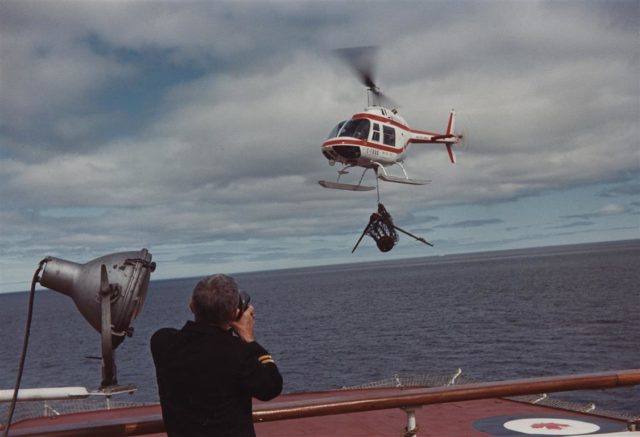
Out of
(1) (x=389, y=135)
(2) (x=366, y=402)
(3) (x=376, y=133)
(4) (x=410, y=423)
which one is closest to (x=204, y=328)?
(2) (x=366, y=402)

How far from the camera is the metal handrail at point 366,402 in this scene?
2.89 meters

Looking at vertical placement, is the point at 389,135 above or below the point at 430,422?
above

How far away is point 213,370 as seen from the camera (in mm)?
2723

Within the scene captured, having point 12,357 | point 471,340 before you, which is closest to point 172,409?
point 471,340

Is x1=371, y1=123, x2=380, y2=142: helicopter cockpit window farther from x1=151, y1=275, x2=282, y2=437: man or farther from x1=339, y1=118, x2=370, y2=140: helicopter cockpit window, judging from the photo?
x1=151, y1=275, x2=282, y2=437: man

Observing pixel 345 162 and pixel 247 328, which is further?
pixel 345 162

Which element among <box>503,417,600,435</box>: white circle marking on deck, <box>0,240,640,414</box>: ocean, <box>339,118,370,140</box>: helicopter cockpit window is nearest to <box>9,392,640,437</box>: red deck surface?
<box>503,417,600,435</box>: white circle marking on deck

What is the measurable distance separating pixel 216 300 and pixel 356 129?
14671 mm

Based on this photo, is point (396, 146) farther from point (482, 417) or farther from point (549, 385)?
point (549, 385)

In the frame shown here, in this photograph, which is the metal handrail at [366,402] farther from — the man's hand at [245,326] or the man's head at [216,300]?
the man's head at [216,300]

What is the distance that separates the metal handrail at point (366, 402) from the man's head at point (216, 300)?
1.91 ft

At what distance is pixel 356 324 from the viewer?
70.0 meters

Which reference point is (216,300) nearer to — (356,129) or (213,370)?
(213,370)

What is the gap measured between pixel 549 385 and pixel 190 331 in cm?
195
